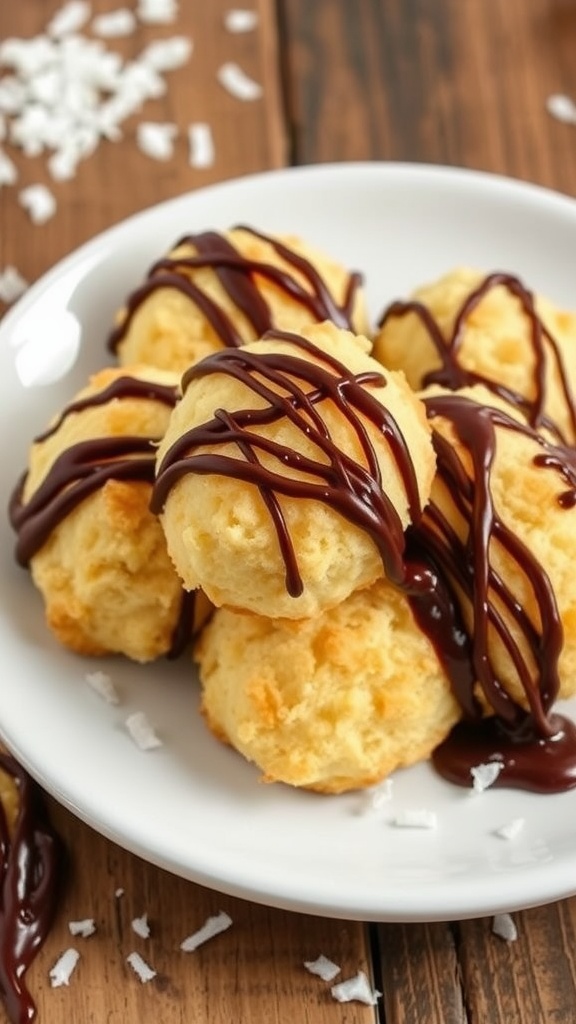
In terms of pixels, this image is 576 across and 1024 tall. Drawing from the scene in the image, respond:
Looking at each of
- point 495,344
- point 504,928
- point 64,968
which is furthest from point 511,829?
point 495,344

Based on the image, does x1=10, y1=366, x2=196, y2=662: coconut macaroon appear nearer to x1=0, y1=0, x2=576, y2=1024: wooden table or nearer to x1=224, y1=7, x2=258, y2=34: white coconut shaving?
x1=0, y1=0, x2=576, y2=1024: wooden table

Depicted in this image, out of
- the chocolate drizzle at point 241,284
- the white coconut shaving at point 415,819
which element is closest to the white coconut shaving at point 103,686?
the white coconut shaving at point 415,819

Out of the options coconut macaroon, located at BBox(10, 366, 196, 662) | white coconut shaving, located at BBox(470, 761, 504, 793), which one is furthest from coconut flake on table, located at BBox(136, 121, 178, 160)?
white coconut shaving, located at BBox(470, 761, 504, 793)

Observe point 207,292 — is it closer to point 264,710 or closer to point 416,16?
point 264,710

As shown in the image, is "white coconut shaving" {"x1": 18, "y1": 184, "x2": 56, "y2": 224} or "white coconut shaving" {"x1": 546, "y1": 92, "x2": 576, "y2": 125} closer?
"white coconut shaving" {"x1": 18, "y1": 184, "x2": 56, "y2": 224}

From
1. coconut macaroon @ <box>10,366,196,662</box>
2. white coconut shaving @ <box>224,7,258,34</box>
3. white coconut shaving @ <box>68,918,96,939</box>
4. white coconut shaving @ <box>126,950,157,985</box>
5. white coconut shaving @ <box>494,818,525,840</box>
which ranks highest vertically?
white coconut shaving @ <box>224,7,258,34</box>

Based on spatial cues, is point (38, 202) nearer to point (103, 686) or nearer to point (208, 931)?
point (103, 686)
